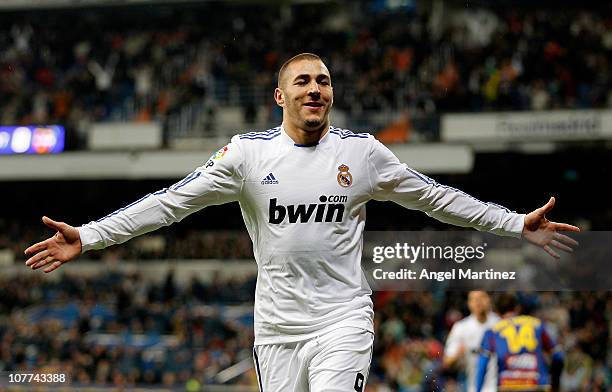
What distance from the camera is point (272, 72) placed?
1844 centimetres

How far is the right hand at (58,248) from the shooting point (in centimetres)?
450

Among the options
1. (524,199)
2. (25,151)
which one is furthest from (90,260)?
(524,199)

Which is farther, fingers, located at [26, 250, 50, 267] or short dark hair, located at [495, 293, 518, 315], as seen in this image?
short dark hair, located at [495, 293, 518, 315]

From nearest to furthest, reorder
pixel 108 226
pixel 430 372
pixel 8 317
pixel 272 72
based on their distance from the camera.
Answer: pixel 108 226 → pixel 430 372 → pixel 8 317 → pixel 272 72

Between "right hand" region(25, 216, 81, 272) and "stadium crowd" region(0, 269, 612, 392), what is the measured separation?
6.36 metres

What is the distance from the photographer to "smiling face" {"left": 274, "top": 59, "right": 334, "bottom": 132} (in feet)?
15.6

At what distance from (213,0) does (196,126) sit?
11.8 feet

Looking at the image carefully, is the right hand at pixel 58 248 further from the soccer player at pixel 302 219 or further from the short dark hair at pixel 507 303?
the short dark hair at pixel 507 303

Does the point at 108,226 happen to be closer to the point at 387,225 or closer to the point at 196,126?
the point at 387,225

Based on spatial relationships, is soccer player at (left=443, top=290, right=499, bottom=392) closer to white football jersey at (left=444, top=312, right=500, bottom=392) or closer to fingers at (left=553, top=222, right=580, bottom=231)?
white football jersey at (left=444, top=312, right=500, bottom=392)

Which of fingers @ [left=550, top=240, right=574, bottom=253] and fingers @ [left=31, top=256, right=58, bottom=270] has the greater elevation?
fingers @ [left=550, top=240, right=574, bottom=253]

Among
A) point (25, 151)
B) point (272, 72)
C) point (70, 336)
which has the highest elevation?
point (272, 72)

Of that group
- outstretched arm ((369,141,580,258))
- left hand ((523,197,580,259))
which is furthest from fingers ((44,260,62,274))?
left hand ((523,197,580,259))

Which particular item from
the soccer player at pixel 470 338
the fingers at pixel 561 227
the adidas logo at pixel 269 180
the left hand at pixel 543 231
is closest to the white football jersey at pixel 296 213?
the adidas logo at pixel 269 180
